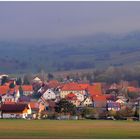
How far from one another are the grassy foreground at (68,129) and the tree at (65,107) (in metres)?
0.66

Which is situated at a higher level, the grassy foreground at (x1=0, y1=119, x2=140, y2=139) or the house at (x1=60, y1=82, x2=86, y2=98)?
the house at (x1=60, y1=82, x2=86, y2=98)

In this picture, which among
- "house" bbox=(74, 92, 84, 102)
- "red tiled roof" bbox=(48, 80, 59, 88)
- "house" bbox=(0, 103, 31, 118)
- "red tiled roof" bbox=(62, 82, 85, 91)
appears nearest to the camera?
"house" bbox=(0, 103, 31, 118)

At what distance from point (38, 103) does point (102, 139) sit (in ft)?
21.4

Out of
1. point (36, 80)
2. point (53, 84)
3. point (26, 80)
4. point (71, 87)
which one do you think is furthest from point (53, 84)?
point (26, 80)

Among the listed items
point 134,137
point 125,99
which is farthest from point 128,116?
point 134,137

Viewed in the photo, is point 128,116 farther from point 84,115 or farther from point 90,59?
point 90,59

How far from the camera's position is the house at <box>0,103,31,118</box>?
806 inches

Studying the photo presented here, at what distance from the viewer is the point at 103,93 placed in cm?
2286

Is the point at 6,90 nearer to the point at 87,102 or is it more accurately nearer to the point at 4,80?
the point at 4,80

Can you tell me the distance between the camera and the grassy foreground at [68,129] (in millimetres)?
16616

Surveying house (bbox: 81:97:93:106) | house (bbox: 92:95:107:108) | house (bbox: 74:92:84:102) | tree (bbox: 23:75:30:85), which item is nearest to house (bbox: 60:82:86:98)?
house (bbox: 74:92:84:102)

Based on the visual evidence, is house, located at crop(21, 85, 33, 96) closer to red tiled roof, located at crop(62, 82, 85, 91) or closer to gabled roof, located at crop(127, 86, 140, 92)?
red tiled roof, located at crop(62, 82, 85, 91)

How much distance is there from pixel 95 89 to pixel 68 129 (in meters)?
5.12

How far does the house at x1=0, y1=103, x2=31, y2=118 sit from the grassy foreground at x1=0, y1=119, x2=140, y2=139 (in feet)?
1.55
